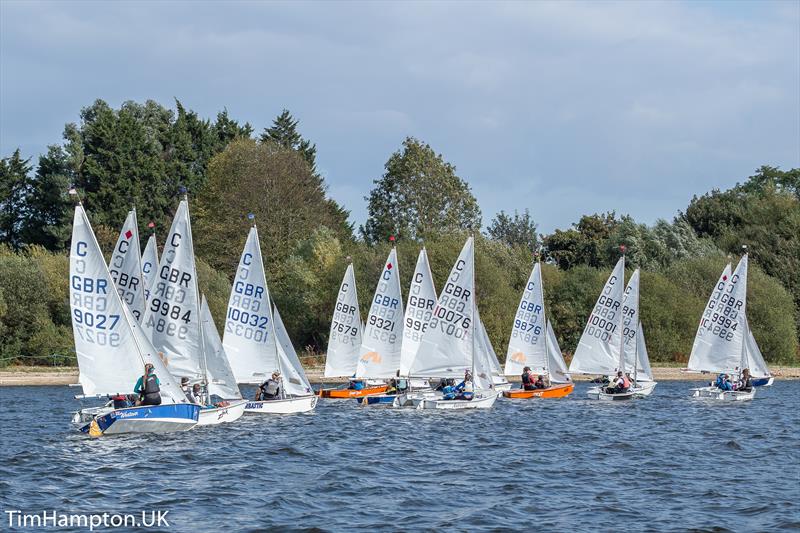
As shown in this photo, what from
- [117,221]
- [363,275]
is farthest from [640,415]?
[117,221]

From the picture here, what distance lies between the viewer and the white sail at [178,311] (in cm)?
4012

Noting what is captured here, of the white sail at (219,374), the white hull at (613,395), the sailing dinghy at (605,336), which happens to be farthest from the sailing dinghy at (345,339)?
the white sail at (219,374)

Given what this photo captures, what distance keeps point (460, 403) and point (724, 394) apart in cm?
1643

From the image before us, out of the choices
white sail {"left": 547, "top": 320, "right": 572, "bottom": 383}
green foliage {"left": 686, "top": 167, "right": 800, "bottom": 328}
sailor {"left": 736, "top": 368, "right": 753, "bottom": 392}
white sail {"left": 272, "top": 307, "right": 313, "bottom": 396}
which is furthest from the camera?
green foliage {"left": 686, "top": 167, "right": 800, "bottom": 328}

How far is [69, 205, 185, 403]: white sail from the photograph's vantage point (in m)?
35.3

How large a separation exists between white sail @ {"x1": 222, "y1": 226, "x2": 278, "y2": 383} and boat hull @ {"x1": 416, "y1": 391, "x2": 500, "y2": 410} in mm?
6503

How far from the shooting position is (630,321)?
6066 centimetres

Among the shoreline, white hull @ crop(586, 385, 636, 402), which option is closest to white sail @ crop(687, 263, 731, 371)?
white hull @ crop(586, 385, 636, 402)

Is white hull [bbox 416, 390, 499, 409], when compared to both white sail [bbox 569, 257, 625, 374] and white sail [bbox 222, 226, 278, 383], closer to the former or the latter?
white sail [bbox 222, 226, 278, 383]

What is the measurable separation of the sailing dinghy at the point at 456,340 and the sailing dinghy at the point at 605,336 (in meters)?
13.1

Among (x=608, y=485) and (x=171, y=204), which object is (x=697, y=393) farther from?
(x=171, y=204)

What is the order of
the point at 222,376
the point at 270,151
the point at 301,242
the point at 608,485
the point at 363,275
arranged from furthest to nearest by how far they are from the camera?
1. the point at 270,151
2. the point at 301,242
3. the point at 363,275
4. the point at 222,376
5. the point at 608,485

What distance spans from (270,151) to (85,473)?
71054 millimetres

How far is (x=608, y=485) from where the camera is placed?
29.9 metres
